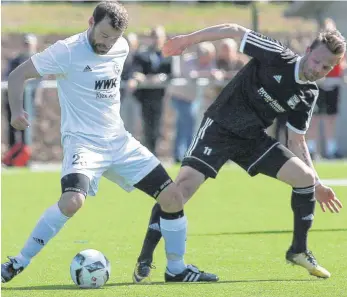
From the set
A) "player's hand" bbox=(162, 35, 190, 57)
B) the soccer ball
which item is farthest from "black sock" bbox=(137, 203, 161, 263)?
"player's hand" bbox=(162, 35, 190, 57)

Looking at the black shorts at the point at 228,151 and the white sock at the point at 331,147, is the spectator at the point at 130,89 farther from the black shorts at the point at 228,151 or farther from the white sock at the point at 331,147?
the black shorts at the point at 228,151

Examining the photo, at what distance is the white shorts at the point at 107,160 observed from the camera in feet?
26.1

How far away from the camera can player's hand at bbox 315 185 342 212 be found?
8500 mm

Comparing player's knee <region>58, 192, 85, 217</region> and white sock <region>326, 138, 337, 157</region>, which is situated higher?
player's knee <region>58, 192, 85, 217</region>

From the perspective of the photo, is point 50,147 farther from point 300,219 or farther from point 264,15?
point 300,219

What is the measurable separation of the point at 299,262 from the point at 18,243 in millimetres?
3002

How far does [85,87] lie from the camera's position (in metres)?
8.05

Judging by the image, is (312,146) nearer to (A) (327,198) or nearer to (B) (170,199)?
(A) (327,198)

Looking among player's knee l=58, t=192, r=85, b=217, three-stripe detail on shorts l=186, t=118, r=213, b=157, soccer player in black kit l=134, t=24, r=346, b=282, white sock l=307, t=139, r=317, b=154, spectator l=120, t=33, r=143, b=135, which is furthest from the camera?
white sock l=307, t=139, r=317, b=154

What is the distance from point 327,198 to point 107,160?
70.7 inches

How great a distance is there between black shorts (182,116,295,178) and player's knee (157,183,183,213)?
462 millimetres

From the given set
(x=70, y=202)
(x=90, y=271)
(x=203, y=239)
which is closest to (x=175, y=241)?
(x=90, y=271)

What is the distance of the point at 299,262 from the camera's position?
8.24 metres

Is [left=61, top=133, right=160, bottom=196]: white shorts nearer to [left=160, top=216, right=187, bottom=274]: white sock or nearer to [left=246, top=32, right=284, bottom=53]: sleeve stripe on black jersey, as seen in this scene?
[left=160, top=216, right=187, bottom=274]: white sock
